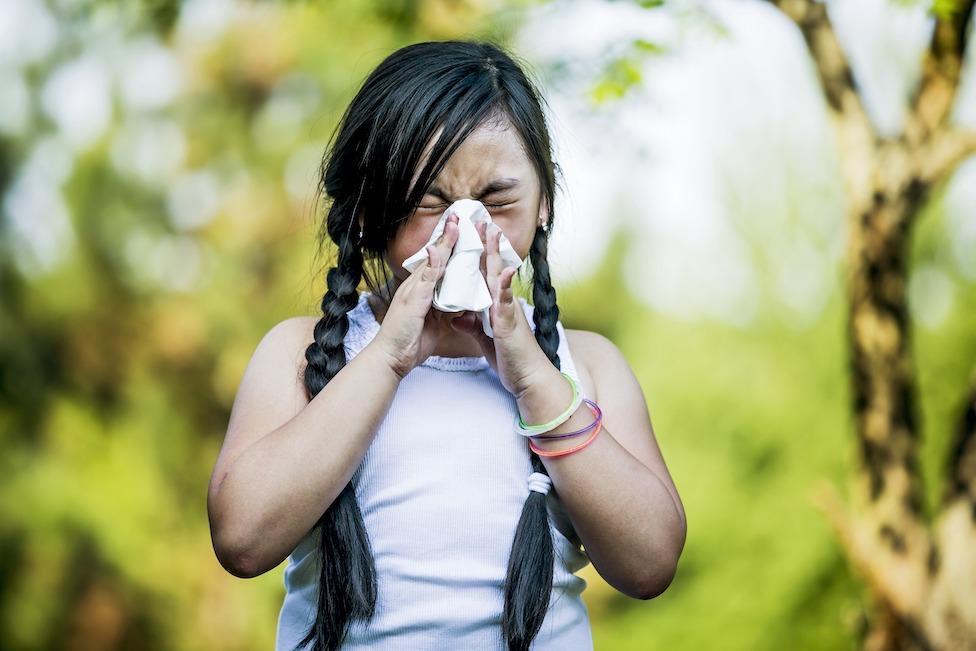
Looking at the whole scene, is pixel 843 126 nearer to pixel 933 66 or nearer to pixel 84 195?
pixel 933 66

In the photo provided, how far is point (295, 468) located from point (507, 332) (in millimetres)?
299

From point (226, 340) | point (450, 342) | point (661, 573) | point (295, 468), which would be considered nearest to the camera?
point (295, 468)

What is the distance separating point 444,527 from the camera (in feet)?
3.85

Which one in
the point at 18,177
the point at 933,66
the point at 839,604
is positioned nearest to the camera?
the point at 933,66

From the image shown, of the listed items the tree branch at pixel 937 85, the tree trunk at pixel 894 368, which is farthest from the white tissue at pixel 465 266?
the tree branch at pixel 937 85

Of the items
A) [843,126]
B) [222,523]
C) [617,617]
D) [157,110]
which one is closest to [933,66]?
[843,126]

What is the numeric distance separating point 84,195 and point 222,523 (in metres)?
5.29

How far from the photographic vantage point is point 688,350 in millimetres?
5523

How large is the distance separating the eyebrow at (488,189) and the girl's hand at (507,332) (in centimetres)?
4

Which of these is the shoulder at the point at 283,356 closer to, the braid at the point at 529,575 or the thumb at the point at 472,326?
the thumb at the point at 472,326

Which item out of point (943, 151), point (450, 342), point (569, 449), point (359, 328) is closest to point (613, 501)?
point (569, 449)

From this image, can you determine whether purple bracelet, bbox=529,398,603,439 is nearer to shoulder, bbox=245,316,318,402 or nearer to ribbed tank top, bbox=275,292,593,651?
ribbed tank top, bbox=275,292,593,651

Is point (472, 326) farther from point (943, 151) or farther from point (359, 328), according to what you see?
point (943, 151)

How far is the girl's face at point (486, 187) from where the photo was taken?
121 centimetres
